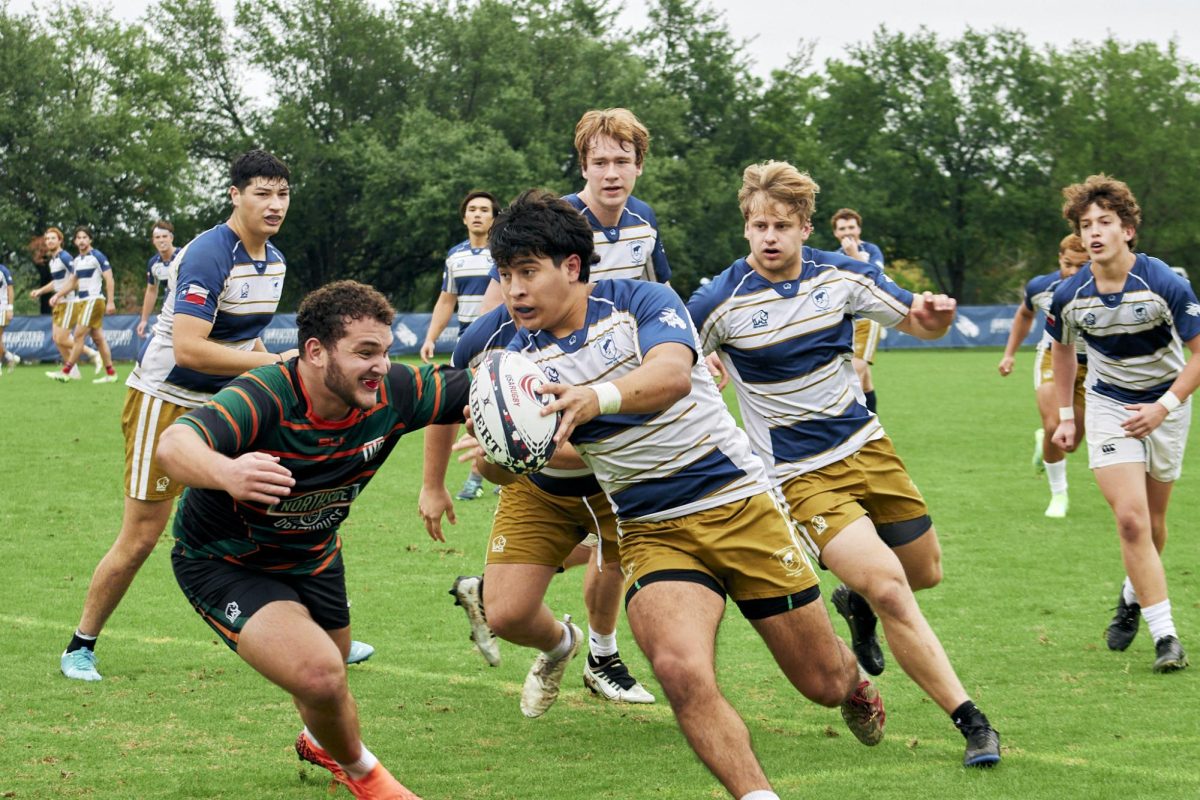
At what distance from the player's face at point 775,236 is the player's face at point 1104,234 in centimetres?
181

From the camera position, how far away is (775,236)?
20.0 feet

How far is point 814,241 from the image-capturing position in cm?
5347

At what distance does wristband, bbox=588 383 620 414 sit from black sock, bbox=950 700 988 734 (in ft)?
6.50

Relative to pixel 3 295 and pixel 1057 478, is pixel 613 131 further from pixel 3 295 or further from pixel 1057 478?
pixel 3 295

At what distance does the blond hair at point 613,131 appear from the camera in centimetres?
674

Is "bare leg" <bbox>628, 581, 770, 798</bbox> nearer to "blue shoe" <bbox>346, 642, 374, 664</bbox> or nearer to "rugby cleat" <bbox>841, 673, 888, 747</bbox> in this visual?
"rugby cleat" <bbox>841, 673, 888, 747</bbox>

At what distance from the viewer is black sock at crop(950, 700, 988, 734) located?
5375 millimetres

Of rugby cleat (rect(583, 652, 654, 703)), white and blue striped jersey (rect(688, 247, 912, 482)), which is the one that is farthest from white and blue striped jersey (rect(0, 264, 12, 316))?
white and blue striped jersey (rect(688, 247, 912, 482))

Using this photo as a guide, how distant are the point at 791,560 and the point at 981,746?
3.57 feet

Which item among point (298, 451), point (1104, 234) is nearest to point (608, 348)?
point (298, 451)

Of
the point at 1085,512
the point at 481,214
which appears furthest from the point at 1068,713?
the point at 481,214

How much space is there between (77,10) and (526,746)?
44976 mm

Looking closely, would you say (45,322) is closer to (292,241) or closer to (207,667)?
(292,241)

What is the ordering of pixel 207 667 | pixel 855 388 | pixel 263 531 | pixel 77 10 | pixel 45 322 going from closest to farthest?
pixel 263 531, pixel 855 388, pixel 207 667, pixel 45 322, pixel 77 10
